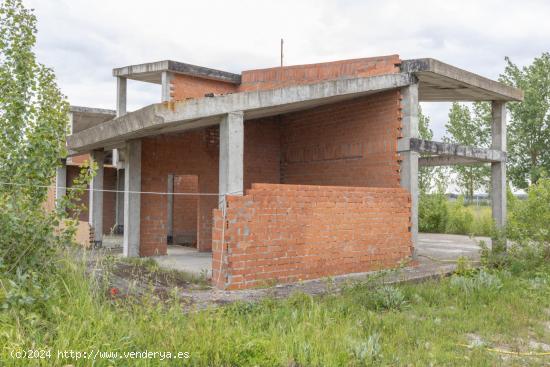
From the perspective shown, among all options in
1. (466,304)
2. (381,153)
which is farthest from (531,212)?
(466,304)

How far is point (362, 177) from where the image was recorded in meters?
9.50

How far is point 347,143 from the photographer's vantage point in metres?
9.79

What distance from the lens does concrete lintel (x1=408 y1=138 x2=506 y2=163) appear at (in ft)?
29.0

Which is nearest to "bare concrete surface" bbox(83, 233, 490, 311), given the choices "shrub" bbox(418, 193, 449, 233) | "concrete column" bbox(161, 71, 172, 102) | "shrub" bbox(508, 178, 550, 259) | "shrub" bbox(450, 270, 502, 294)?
"shrub" bbox(450, 270, 502, 294)

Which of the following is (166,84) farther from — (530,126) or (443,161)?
(530,126)

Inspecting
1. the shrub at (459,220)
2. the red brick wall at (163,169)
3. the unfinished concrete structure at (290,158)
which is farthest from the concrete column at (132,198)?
the shrub at (459,220)

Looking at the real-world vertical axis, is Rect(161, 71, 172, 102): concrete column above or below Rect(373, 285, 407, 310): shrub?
above

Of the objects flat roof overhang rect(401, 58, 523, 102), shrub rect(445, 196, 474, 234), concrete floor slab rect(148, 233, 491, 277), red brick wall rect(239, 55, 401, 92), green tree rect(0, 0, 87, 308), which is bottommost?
concrete floor slab rect(148, 233, 491, 277)

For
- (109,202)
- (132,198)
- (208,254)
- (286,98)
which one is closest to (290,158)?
(208,254)

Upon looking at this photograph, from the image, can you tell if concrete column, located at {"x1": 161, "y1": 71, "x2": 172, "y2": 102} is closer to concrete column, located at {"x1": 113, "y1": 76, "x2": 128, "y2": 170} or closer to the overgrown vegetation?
concrete column, located at {"x1": 113, "y1": 76, "x2": 128, "y2": 170}

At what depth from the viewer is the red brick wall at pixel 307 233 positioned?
6.52 metres

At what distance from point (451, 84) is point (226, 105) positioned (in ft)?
18.0

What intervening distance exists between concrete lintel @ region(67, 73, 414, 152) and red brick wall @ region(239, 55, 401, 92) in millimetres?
455

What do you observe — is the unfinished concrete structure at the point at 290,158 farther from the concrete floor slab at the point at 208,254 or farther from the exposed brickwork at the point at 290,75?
the concrete floor slab at the point at 208,254
